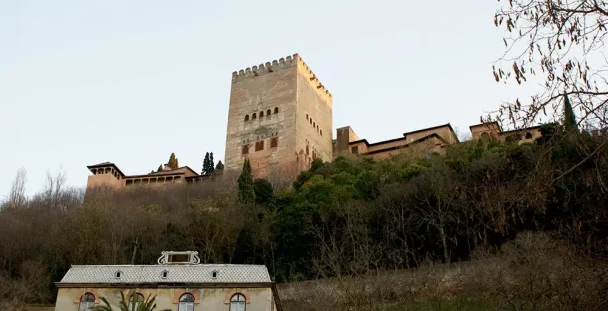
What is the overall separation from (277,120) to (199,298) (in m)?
36.1

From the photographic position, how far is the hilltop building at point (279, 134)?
5762cm

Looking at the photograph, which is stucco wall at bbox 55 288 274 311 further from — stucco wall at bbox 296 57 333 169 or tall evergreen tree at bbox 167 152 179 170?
tall evergreen tree at bbox 167 152 179 170

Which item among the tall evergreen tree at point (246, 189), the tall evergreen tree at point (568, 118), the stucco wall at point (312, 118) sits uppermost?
the stucco wall at point (312, 118)

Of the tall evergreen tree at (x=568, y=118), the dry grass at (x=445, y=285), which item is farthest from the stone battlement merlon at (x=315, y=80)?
the tall evergreen tree at (x=568, y=118)

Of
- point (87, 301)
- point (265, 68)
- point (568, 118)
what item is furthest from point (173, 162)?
point (568, 118)

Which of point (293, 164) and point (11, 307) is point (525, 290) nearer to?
point (11, 307)

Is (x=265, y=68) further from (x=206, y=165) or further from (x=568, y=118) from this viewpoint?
(x=568, y=118)

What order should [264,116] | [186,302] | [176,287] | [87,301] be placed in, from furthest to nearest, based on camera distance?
[264,116]
[87,301]
[176,287]
[186,302]

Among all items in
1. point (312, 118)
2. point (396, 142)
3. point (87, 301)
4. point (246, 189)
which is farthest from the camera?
point (312, 118)

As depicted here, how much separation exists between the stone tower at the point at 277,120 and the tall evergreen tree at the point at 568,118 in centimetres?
4678

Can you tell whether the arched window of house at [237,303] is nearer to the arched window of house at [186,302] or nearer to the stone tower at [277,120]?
the arched window of house at [186,302]

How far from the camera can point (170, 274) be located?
26719mm

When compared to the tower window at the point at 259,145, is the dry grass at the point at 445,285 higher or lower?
lower

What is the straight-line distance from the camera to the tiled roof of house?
26172 mm
